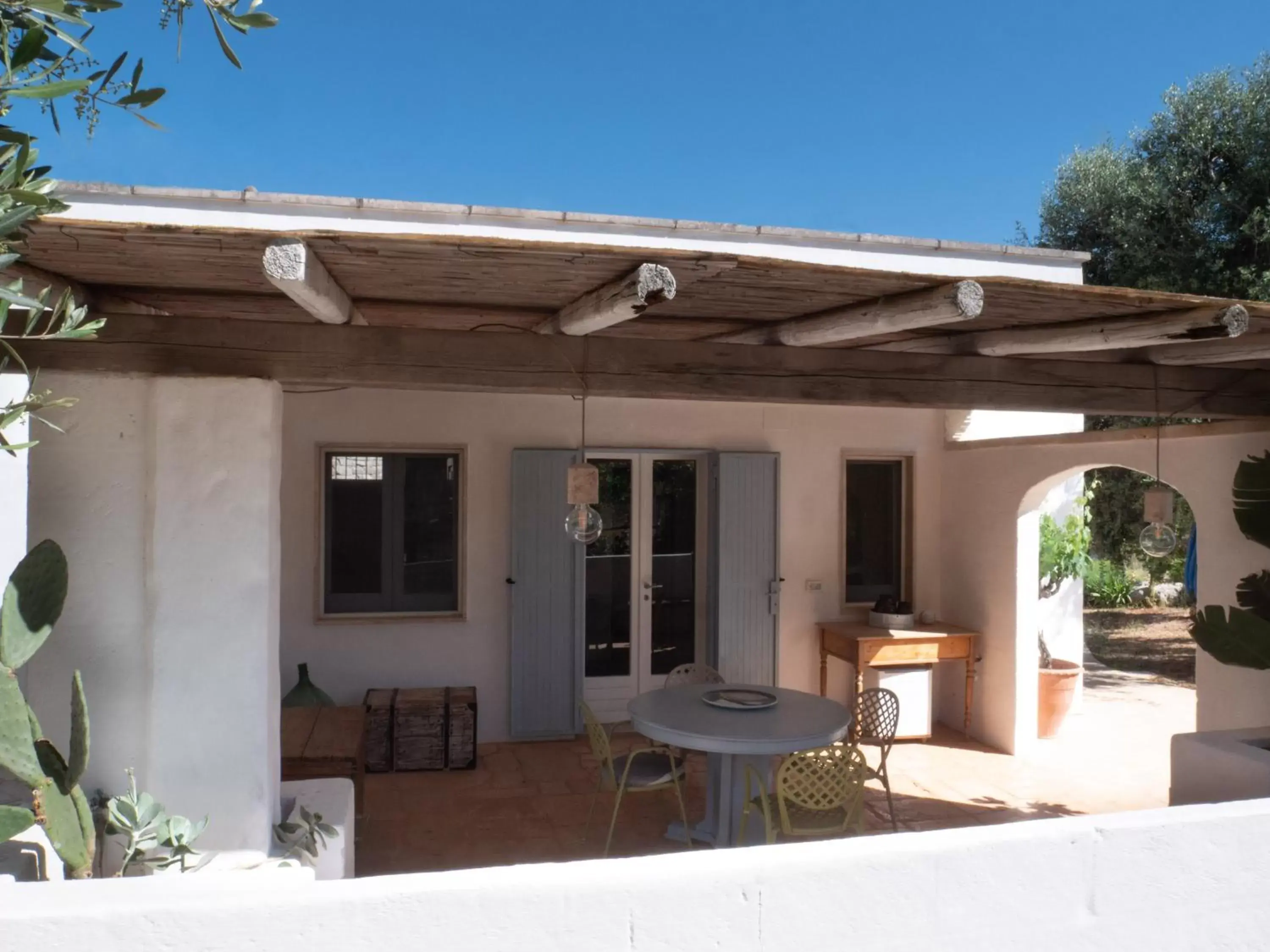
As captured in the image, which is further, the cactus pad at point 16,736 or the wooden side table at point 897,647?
the wooden side table at point 897,647

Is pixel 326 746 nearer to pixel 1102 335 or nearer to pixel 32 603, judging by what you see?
pixel 32 603

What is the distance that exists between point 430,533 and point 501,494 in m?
0.62

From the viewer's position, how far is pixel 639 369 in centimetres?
385

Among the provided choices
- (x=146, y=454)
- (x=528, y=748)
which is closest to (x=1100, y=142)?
(x=528, y=748)

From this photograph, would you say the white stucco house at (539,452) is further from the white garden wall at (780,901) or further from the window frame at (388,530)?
the white garden wall at (780,901)

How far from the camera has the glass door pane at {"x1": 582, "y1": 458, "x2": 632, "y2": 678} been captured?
7.49 meters

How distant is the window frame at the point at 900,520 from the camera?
25.5ft

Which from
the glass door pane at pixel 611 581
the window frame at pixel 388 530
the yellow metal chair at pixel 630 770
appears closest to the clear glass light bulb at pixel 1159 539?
the yellow metal chair at pixel 630 770

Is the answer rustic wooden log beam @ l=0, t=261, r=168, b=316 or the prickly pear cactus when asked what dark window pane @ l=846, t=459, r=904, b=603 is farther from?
the prickly pear cactus

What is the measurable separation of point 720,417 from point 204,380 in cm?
484

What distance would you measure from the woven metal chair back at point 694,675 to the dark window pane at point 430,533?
1.87 metres

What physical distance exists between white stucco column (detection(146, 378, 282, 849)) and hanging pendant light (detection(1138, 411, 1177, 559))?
4334 millimetres

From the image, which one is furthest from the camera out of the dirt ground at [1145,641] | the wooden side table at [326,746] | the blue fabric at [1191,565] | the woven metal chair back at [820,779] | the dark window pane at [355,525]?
the dirt ground at [1145,641]

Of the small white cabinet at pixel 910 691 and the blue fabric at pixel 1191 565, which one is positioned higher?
the blue fabric at pixel 1191 565
